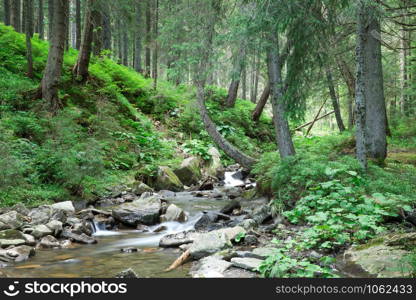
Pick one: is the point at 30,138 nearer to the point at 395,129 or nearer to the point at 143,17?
the point at 143,17

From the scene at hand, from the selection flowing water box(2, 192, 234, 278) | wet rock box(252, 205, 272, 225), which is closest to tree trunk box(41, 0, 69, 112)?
flowing water box(2, 192, 234, 278)

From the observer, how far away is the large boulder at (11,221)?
23.4 ft

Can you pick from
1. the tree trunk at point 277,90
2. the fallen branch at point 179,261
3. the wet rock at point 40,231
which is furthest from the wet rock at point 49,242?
the tree trunk at point 277,90

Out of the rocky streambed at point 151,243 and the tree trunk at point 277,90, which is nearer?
the rocky streambed at point 151,243

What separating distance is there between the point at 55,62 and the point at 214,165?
7896mm

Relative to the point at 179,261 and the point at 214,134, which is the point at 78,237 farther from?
the point at 214,134

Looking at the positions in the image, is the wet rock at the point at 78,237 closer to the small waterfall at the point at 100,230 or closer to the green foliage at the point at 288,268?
the small waterfall at the point at 100,230

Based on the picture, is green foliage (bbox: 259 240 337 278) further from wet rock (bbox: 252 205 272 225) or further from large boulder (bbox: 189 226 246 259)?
wet rock (bbox: 252 205 272 225)

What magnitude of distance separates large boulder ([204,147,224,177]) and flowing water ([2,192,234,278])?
7672mm

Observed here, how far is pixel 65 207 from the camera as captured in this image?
9047 millimetres

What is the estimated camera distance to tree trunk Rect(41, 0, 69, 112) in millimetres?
13344

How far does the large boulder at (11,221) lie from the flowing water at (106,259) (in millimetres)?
970

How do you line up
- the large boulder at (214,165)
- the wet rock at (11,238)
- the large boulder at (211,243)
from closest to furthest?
1. the large boulder at (211,243)
2. the wet rock at (11,238)
3. the large boulder at (214,165)

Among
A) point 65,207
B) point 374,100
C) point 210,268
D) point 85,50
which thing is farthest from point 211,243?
point 85,50
